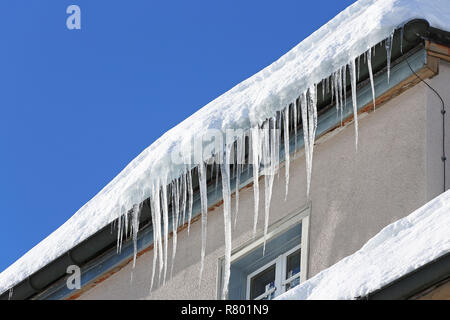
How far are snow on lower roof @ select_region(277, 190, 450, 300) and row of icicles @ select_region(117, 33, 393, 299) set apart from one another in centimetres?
185

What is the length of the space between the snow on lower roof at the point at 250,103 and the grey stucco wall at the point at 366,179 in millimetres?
330

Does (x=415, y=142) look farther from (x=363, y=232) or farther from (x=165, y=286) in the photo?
(x=165, y=286)

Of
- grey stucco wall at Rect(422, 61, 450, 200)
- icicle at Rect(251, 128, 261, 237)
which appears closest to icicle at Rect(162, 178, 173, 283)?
icicle at Rect(251, 128, 261, 237)

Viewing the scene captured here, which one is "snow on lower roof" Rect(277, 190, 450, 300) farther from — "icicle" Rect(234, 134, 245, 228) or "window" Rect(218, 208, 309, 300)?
"icicle" Rect(234, 134, 245, 228)

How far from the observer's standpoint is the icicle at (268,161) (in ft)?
23.9

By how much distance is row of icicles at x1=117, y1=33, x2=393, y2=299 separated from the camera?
709cm

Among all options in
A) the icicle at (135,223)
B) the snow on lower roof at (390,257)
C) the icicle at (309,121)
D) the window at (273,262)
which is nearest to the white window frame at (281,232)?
the window at (273,262)

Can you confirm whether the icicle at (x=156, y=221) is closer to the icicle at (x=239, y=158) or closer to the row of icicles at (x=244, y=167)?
the row of icicles at (x=244, y=167)

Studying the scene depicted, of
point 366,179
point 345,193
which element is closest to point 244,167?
point 345,193

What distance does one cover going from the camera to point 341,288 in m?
4.79

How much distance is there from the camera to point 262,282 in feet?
24.3
